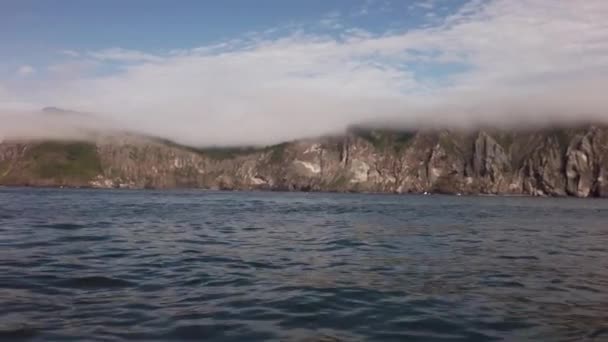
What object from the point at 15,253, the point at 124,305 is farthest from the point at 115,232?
the point at 124,305

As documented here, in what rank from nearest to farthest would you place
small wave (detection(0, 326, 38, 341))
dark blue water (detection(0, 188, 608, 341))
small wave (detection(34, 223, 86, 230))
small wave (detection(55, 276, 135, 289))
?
small wave (detection(0, 326, 38, 341))
dark blue water (detection(0, 188, 608, 341))
small wave (detection(55, 276, 135, 289))
small wave (detection(34, 223, 86, 230))

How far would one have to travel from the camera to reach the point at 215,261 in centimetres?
2747

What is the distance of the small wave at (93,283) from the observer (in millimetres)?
20531

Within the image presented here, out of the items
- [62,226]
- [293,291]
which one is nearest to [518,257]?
[293,291]

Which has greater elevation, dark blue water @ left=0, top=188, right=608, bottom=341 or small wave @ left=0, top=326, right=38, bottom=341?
small wave @ left=0, top=326, right=38, bottom=341

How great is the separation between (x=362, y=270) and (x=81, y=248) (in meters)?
16.2

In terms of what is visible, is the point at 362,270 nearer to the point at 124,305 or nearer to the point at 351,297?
the point at 351,297

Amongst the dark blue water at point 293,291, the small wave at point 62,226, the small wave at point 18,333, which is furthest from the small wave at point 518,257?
the small wave at point 62,226

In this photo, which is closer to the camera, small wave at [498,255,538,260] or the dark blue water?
the dark blue water

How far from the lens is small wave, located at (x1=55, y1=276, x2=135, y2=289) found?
20.5 m

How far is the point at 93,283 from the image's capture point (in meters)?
21.0

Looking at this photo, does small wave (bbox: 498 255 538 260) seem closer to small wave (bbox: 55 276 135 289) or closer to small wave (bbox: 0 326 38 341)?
small wave (bbox: 55 276 135 289)

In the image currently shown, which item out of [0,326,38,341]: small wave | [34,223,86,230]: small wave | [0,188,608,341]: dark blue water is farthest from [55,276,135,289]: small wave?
[34,223,86,230]: small wave

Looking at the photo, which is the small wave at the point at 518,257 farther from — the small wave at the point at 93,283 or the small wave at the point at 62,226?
the small wave at the point at 62,226
